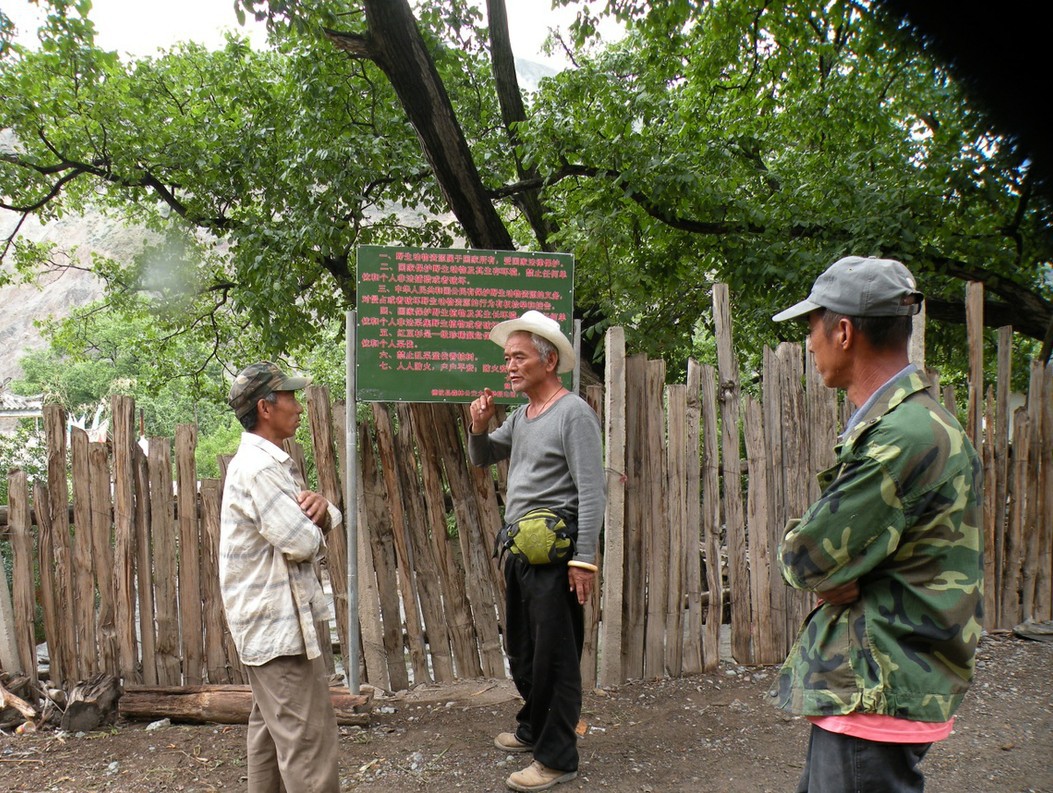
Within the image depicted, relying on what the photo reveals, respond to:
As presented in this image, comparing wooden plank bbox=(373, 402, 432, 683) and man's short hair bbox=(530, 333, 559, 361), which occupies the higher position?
man's short hair bbox=(530, 333, 559, 361)

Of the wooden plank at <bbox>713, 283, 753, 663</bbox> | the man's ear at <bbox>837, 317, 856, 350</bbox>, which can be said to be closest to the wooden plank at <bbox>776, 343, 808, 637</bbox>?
the wooden plank at <bbox>713, 283, 753, 663</bbox>

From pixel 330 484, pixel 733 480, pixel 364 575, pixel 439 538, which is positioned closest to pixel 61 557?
pixel 330 484

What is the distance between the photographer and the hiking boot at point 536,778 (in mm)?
3281

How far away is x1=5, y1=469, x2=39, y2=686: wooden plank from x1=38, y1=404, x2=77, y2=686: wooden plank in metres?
0.13

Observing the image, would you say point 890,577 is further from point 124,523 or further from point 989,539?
point 989,539

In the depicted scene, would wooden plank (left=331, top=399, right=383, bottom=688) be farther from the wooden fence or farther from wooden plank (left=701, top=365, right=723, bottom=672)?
wooden plank (left=701, top=365, right=723, bottom=672)

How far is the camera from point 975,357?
516cm

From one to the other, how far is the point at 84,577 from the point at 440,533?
1858 millimetres

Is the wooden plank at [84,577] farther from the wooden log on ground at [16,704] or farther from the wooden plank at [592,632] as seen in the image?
the wooden plank at [592,632]

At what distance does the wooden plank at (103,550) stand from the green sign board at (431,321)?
1403 mm

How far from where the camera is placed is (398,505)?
14.2 feet

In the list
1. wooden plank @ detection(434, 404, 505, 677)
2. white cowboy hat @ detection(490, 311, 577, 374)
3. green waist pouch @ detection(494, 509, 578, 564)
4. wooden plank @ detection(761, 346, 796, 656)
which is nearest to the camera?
green waist pouch @ detection(494, 509, 578, 564)

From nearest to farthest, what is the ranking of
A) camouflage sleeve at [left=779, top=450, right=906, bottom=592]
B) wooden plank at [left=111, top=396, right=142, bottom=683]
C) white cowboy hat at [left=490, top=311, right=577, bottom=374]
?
camouflage sleeve at [left=779, top=450, right=906, bottom=592] → white cowboy hat at [left=490, top=311, right=577, bottom=374] → wooden plank at [left=111, top=396, right=142, bottom=683]

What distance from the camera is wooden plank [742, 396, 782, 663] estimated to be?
4637 millimetres
